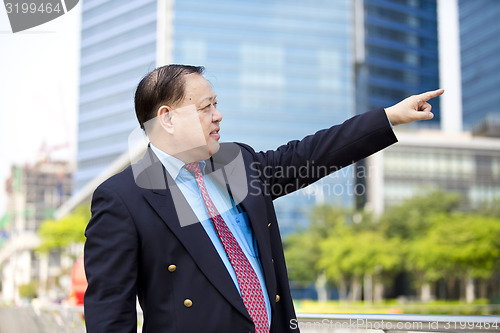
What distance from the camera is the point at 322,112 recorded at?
66.6 m

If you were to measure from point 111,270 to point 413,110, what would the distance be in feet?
3.37

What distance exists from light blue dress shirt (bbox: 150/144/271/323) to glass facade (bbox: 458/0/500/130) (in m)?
63.5

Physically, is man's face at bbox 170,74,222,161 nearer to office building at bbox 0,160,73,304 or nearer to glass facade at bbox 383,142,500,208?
office building at bbox 0,160,73,304

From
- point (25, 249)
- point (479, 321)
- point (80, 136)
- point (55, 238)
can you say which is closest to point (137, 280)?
point (479, 321)

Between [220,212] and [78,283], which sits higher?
[220,212]

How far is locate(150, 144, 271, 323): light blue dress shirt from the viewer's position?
1710mm

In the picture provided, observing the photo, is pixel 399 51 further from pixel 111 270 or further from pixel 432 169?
pixel 111 270

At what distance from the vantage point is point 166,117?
178cm

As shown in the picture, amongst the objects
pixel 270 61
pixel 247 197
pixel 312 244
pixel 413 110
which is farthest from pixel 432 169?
pixel 247 197

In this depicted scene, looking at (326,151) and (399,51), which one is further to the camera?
(399,51)

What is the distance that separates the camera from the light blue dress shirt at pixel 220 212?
1.71 m

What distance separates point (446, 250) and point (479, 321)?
32.4 meters

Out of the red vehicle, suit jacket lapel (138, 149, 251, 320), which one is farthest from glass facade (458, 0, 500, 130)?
suit jacket lapel (138, 149, 251, 320)

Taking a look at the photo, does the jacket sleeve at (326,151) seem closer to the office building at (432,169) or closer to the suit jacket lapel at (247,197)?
the suit jacket lapel at (247,197)
